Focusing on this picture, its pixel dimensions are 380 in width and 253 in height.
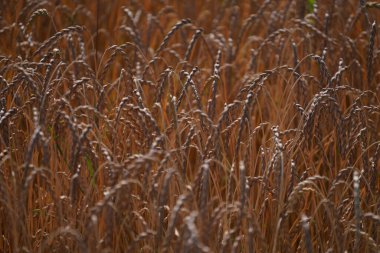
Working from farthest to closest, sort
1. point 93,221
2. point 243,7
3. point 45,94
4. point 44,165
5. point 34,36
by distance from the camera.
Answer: point 243,7 < point 34,36 < point 45,94 < point 44,165 < point 93,221

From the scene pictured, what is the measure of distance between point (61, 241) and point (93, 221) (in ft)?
1.02

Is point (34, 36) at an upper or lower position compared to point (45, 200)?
upper

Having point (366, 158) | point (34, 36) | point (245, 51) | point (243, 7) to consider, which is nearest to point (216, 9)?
point (243, 7)

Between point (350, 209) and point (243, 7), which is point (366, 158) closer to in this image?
point (350, 209)

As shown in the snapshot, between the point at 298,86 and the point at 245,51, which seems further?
the point at 245,51

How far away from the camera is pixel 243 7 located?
338cm

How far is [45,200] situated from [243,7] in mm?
2067

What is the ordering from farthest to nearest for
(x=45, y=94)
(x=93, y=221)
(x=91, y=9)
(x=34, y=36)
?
(x=91, y=9)
(x=34, y=36)
(x=45, y=94)
(x=93, y=221)

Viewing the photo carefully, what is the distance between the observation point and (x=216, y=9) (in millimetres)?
3189

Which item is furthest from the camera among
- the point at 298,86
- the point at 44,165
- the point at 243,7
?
the point at 243,7

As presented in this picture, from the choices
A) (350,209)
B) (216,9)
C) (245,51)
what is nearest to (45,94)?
(350,209)

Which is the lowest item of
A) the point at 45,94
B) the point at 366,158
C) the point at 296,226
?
the point at 296,226

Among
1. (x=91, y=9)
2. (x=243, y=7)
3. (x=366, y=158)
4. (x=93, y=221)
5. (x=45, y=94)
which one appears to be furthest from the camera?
(x=243, y=7)

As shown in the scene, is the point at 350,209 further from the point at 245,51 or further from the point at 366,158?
the point at 245,51
